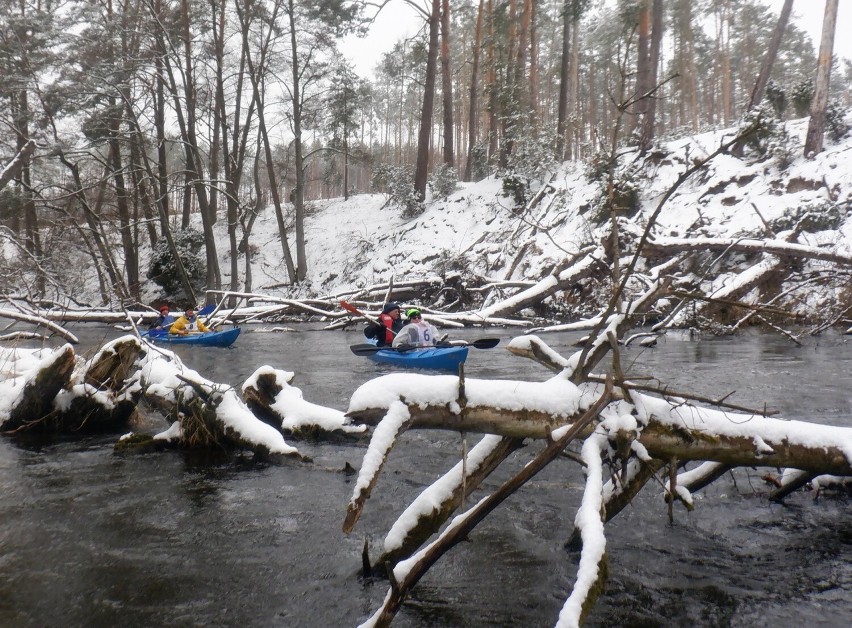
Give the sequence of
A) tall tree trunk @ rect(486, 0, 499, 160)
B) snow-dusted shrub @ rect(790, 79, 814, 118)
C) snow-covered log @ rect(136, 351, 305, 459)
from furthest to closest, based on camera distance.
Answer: tall tree trunk @ rect(486, 0, 499, 160)
snow-dusted shrub @ rect(790, 79, 814, 118)
snow-covered log @ rect(136, 351, 305, 459)

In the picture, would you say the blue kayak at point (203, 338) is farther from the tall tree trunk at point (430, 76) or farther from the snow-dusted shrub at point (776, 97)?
the snow-dusted shrub at point (776, 97)

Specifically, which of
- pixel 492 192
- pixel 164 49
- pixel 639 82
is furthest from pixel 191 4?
pixel 639 82

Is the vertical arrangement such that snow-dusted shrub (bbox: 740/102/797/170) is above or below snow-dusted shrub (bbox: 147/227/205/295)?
above

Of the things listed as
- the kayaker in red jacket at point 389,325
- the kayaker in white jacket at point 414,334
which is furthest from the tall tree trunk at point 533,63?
the kayaker in white jacket at point 414,334

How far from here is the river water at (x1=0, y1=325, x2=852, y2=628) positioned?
3271 mm

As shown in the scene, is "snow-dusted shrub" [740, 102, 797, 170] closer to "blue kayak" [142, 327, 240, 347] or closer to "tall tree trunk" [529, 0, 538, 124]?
"tall tree trunk" [529, 0, 538, 124]

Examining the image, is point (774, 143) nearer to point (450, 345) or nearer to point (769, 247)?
point (769, 247)

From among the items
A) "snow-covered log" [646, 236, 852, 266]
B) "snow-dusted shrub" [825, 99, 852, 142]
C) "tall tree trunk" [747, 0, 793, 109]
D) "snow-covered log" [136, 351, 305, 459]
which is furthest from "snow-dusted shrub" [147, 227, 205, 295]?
"snow-dusted shrub" [825, 99, 852, 142]

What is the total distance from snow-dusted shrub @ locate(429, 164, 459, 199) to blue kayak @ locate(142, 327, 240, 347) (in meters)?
14.8

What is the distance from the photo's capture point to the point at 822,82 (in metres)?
15.8

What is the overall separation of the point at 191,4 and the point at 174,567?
2233 cm

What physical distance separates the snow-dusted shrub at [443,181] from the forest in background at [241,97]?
9 cm

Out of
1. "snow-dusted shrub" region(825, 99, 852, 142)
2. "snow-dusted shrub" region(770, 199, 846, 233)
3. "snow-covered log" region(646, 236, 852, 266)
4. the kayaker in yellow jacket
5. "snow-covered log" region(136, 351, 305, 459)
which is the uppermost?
"snow-dusted shrub" region(825, 99, 852, 142)

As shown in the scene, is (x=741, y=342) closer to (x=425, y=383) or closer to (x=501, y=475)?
(x=501, y=475)
